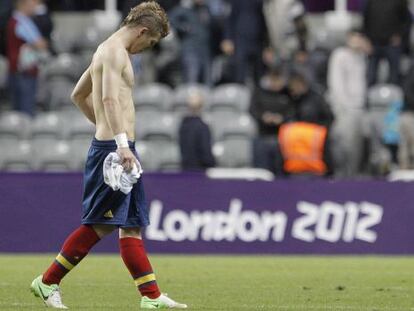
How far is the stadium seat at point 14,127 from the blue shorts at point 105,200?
1113 cm

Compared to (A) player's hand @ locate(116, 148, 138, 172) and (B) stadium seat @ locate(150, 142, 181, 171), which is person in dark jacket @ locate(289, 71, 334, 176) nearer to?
(B) stadium seat @ locate(150, 142, 181, 171)

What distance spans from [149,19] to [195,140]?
889 cm

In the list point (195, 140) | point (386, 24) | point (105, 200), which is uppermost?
point (386, 24)

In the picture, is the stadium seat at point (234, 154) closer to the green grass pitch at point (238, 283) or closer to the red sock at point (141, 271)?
the green grass pitch at point (238, 283)

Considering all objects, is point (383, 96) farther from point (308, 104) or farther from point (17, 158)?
point (17, 158)

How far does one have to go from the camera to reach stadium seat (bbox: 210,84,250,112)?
21.0 m

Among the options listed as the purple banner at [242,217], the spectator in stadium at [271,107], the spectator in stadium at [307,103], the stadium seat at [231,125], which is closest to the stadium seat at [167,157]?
the stadium seat at [231,125]

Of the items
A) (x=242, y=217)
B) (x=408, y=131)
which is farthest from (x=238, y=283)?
(x=408, y=131)

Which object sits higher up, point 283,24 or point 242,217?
point 283,24

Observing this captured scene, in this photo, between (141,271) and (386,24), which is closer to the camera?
(141,271)

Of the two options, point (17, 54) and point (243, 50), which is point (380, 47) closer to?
point (243, 50)

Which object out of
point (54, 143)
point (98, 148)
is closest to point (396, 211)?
point (54, 143)

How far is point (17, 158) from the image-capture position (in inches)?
808

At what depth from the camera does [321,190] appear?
17391 mm
